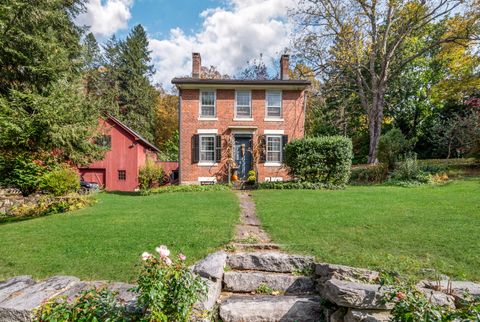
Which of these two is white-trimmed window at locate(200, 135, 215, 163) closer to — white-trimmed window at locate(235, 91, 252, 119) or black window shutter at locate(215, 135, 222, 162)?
black window shutter at locate(215, 135, 222, 162)

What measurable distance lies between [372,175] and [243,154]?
23.5 ft

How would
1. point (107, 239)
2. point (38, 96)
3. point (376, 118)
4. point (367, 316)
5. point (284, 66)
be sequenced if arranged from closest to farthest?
point (367, 316)
point (107, 239)
point (38, 96)
point (284, 66)
point (376, 118)

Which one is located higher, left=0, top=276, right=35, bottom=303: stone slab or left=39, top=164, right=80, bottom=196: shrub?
left=39, top=164, right=80, bottom=196: shrub

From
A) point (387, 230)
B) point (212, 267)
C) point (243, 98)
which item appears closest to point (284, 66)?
point (243, 98)

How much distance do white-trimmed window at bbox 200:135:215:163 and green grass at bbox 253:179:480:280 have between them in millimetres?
7287

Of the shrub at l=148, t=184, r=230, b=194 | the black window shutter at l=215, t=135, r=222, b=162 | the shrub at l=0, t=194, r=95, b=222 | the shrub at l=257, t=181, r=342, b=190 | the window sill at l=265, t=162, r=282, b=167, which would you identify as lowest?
the shrub at l=0, t=194, r=95, b=222

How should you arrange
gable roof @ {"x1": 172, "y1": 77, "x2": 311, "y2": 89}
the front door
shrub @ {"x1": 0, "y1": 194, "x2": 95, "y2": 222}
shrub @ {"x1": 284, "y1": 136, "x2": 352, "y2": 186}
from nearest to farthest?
shrub @ {"x1": 0, "y1": 194, "x2": 95, "y2": 222} → shrub @ {"x1": 284, "y1": 136, "x2": 352, "y2": 186} → gable roof @ {"x1": 172, "y1": 77, "x2": 311, "y2": 89} → the front door

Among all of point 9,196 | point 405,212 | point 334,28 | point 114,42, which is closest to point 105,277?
point 405,212

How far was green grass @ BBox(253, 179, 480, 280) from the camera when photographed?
3.97 meters

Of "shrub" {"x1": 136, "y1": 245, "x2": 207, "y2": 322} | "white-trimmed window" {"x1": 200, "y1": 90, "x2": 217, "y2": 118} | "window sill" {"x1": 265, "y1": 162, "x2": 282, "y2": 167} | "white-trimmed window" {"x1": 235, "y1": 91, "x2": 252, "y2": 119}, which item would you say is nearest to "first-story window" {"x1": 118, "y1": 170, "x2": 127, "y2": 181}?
"white-trimmed window" {"x1": 200, "y1": 90, "x2": 217, "y2": 118}

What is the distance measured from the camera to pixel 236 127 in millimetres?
15742

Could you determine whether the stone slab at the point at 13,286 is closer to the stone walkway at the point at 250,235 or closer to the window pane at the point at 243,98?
the stone walkway at the point at 250,235

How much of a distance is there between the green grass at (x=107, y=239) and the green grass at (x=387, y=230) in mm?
1407

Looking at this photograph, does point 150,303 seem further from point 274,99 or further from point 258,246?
point 274,99
